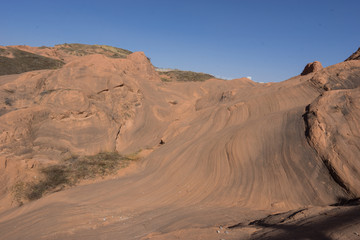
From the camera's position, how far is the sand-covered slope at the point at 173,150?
5.21 meters

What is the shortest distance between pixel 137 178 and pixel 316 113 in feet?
17.4

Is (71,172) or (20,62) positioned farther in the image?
(20,62)

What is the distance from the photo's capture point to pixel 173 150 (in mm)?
9211

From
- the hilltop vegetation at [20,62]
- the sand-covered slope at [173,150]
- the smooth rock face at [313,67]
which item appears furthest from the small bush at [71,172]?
the hilltop vegetation at [20,62]

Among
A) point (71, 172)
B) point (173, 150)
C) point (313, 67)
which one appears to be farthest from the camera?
point (313, 67)

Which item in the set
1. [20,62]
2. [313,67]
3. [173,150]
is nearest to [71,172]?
[173,150]

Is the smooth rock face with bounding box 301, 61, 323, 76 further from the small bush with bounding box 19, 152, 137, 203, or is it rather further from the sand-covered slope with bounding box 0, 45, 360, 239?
the small bush with bounding box 19, 152, 137, 203

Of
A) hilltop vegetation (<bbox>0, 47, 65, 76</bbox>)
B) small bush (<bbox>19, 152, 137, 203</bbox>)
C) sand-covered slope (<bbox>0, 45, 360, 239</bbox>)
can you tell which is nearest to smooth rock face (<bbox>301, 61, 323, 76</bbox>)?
sand-covered slope (<bbox>0, 45, 360, 239</bbox>)

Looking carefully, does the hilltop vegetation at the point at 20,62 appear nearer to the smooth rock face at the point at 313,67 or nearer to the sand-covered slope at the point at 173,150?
the sand-covered slope at the point at 173,150

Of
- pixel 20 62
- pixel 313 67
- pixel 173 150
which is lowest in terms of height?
pixel 173 150

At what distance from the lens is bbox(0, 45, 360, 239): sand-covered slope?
5.21 meters

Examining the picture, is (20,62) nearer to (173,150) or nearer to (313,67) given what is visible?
(173,150)

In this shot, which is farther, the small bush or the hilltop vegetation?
the hilltop vegetation

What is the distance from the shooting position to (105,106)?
467 inches
